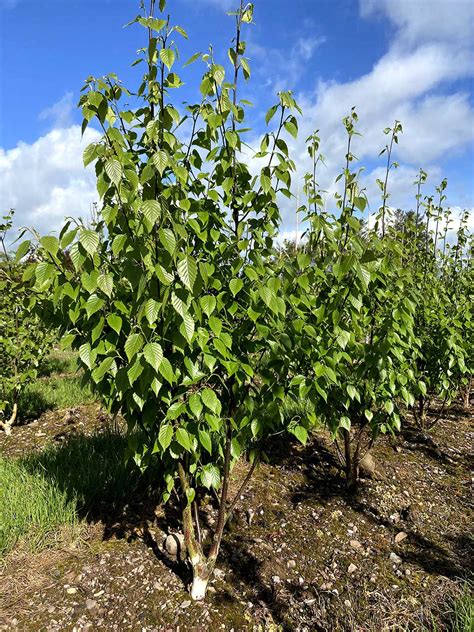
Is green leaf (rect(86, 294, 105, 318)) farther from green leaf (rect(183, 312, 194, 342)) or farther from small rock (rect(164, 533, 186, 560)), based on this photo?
small rock (rect(164, 533, 186, 560))

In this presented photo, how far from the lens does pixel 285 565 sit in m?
2.78

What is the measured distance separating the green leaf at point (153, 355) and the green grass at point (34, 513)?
73.8 inches

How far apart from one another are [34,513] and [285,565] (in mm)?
1659

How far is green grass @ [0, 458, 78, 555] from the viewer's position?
2.76 m

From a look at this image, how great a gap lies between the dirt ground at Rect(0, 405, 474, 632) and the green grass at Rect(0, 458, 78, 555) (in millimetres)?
90

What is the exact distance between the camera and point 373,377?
9.65 feet

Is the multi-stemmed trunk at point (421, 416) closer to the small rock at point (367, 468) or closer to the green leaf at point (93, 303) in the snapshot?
the small rock at point (367, 468)

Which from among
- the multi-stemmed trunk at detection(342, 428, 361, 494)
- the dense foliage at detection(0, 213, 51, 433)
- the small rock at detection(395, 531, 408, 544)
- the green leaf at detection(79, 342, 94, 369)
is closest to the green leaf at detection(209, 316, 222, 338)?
the green leaf at detection(79, 342, 94, 369)

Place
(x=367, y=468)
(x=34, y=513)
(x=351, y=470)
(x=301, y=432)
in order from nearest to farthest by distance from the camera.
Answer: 1. (x=301, y=432)
2. (x=34, y=513)
3. (x=351, y=470)
4. (x=367, y=468)

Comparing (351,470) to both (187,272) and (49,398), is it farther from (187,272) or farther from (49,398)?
(49,398)

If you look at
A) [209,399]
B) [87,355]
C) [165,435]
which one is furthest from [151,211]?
[165,435]

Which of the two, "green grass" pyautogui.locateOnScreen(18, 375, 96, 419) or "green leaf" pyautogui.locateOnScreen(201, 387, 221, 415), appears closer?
"green leaf" pyautogui.locateOnScreen(201, 387, 221, 415)

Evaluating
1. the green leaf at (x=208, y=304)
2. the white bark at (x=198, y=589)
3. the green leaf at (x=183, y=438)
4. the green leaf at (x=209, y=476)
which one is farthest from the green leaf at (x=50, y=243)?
the white bark at (x=198, y=589)

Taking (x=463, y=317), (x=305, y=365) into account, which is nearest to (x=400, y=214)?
(x=463, y=317)
